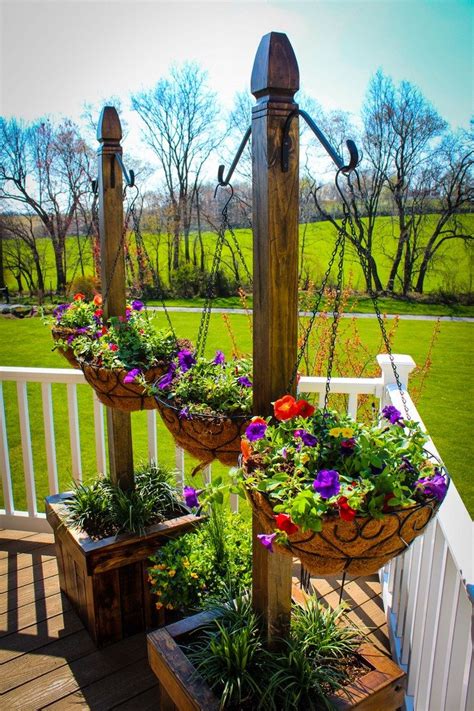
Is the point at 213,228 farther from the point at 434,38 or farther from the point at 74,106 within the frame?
the point at 434,38

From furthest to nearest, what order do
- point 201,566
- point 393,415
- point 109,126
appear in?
point 109,126 → point 201,566 → point 393,415

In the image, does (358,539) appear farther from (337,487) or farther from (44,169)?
(44,169)

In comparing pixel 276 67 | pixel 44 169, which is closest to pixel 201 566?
pixel 276 67

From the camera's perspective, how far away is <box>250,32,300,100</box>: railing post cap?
43.6 inches

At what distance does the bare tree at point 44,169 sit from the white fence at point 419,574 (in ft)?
6.36

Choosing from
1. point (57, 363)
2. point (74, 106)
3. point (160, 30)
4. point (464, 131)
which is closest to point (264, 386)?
point (160, 30)

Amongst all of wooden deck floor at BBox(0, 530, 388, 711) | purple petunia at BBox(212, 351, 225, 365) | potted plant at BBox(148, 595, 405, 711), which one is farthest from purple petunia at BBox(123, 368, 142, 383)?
wooden deck floor at BBox(0, 530, 388, 711)

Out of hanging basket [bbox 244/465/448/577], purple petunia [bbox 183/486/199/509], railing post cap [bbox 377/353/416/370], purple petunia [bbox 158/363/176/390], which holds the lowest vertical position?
purple petunia [bbox 183/486/199/509]

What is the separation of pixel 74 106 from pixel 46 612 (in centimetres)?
354

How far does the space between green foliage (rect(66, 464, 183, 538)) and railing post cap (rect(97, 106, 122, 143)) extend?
1.35m

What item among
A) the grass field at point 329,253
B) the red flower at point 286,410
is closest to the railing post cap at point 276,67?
the red flower at point 286,410

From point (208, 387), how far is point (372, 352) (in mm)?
3160

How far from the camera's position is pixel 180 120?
408 centimetres

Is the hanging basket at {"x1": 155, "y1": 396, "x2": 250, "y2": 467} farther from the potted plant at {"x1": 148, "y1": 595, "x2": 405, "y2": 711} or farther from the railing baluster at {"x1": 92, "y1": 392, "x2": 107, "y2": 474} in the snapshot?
the railing baluster at {"x1": 92, "y1": 392, "x2": 107, "y2": 474}
